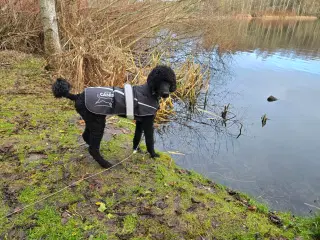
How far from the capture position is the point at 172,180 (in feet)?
12.0

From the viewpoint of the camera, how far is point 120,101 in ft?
10.6

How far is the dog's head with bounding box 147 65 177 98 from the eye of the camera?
127 inches

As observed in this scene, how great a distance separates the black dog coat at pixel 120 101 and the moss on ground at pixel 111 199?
0.84 meters

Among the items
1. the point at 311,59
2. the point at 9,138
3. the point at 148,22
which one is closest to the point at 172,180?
the point at 9,138

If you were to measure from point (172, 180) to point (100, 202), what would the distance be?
1.03 m

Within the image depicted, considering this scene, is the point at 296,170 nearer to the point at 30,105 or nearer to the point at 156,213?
the point at 156,213

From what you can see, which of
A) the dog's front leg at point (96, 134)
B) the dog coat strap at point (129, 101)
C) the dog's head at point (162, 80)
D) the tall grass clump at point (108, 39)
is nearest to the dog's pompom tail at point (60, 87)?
the dog's front leg at point (96, 134)

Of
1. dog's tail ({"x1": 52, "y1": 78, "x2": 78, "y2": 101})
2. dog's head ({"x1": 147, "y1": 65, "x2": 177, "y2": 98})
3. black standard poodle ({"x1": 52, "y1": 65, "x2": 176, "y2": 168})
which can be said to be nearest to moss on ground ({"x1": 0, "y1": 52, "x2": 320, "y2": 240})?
black standard poodle ({"x1": 52, "y1": 65, "x2": 176, "y2": 168})

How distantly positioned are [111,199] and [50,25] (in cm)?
563

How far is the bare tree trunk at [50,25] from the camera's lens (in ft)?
22.5

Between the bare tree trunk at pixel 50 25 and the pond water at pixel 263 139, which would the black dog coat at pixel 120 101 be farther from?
the bare tree trunk at pixel 50 25

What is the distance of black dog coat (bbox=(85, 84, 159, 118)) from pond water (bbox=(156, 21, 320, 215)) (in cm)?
228

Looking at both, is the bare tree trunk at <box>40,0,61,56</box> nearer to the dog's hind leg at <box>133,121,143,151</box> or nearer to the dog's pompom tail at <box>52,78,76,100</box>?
the dog's hind leg at <box>133,121,143,151</box>

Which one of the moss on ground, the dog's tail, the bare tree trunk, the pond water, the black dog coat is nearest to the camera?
the moss on ground
